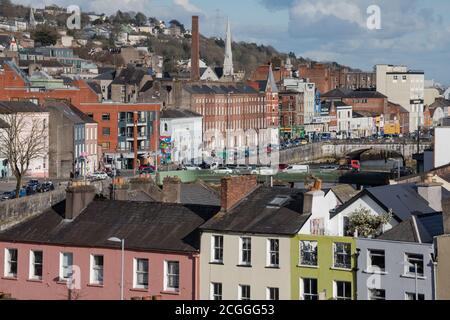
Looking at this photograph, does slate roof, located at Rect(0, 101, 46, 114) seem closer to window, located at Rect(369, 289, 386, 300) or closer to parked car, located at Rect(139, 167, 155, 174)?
parked car, located at Rect(139, 167, 155, 174)

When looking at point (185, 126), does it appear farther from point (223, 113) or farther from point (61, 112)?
point (61, 112)

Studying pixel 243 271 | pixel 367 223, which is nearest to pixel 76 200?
pixel 243 271

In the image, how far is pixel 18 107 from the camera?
78562mm

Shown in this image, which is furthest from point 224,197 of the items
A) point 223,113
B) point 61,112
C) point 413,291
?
point 223,113

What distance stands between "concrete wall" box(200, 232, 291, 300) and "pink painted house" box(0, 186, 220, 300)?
0.27 m

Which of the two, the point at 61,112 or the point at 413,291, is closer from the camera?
the point at 413,291

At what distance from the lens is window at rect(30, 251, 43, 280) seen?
111 ft

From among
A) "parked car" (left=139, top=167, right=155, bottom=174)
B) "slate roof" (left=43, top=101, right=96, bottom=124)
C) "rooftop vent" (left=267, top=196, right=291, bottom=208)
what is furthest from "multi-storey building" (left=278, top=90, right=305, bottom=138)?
"rooftop vent" (left=267, top=196, right=291, bottom=208)

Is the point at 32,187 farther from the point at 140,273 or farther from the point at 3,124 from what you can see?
the point at 140,273

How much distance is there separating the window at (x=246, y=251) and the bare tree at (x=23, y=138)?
3611 centimetres

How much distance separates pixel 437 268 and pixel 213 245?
21.2 feet

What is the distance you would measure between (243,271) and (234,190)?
3060 millimetres

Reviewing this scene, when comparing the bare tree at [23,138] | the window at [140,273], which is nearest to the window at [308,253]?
the window at [140,273]

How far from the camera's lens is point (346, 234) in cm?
3331
